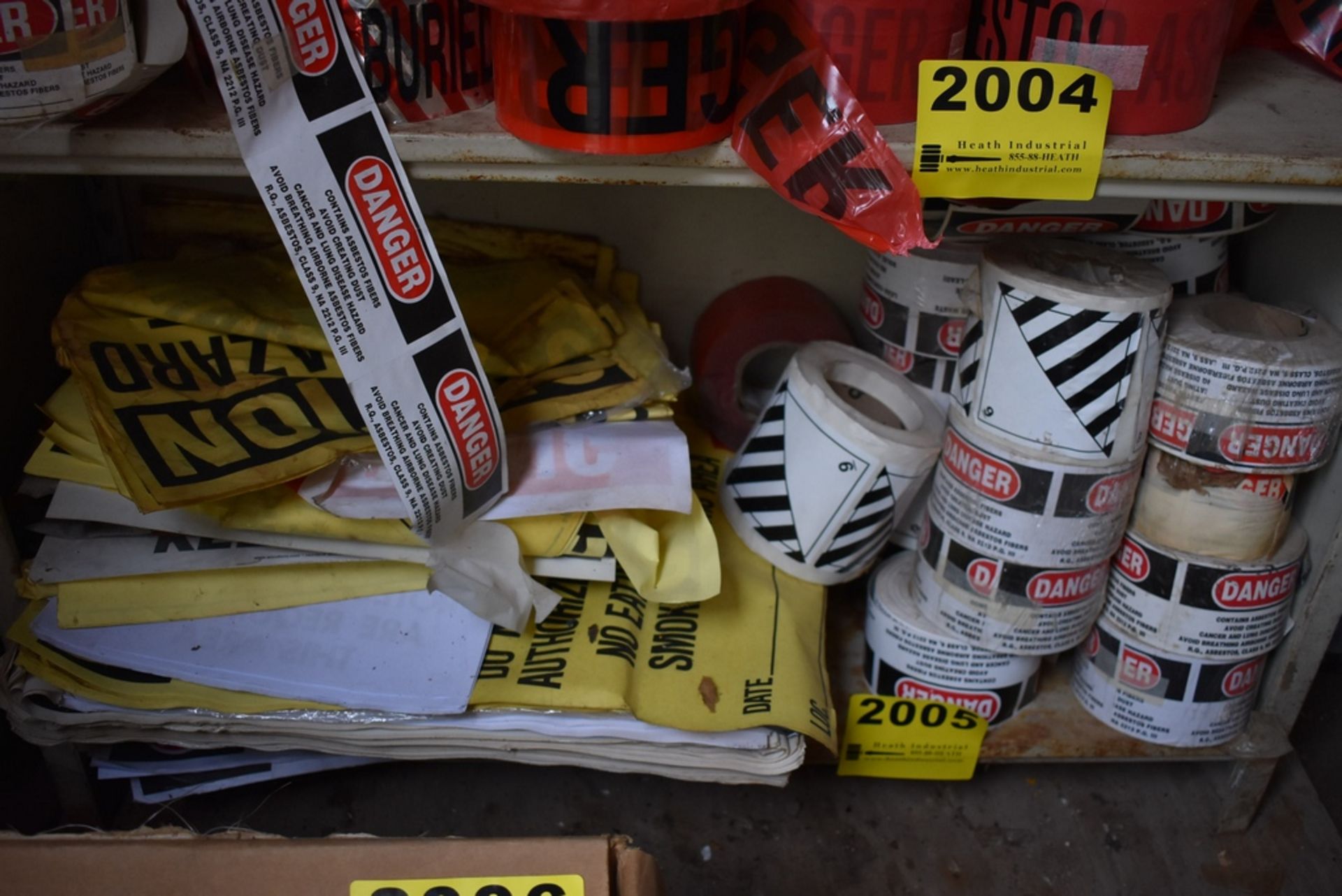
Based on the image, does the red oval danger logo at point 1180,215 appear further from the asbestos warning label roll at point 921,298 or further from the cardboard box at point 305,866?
the cardboard box at point 305,866

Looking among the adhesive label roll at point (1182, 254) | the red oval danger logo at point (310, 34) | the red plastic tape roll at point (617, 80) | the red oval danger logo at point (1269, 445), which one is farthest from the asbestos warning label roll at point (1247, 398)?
the red oval danger logo at point (310, 34)

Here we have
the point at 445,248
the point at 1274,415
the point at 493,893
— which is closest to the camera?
the point at 493,893

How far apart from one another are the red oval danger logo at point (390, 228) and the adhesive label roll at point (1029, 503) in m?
0.47

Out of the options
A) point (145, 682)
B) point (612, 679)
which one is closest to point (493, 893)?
point (612, 679)

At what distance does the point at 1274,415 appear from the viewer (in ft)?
2.79

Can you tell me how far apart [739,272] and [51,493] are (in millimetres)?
719

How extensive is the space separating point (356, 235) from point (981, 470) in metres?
0.53

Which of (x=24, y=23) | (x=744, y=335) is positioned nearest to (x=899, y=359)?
(x=744, y=335)

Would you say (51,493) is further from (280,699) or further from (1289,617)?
(1289,617)

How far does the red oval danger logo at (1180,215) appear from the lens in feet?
3.08

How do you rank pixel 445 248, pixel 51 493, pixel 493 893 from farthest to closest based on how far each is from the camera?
pixel 445 248
pixel 51 493
pixel 493 893

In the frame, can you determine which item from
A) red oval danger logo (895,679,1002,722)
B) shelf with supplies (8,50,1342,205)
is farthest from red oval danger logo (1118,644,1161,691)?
shelf with supplies (8,50,1342,205)

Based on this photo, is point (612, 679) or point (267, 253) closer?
point (612, 679)

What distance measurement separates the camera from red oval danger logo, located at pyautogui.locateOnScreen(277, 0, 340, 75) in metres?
0.65
